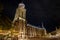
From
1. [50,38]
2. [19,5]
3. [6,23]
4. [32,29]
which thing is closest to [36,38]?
[50,38]

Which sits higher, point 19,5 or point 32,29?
point 19,5

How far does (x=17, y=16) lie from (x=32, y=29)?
350 cm

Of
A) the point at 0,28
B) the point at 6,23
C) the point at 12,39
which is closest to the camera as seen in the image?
the point at 12,39

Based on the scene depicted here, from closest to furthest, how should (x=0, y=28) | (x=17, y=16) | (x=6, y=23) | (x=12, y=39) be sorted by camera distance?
1. (x=12, y=39)
2. (x=0, y=28)
3. (x=6, y=23)
4. (x=17, y=16)

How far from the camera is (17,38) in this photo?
20.2 metres

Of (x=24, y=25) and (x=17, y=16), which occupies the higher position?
(x=17, y=16)

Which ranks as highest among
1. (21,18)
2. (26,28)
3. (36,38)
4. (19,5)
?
(19,5)

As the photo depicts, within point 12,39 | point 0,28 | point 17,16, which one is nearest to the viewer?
point 12,39

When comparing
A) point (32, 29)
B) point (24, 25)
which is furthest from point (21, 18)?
point (32, 29)

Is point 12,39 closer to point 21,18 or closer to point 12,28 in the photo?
point 12,28

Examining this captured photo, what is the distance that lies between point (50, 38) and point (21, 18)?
5736 millimetres

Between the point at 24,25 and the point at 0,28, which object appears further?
the point at 24,25

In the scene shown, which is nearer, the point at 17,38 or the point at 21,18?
the point at 17,38

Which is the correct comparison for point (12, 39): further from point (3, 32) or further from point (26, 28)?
point (26, 28)
